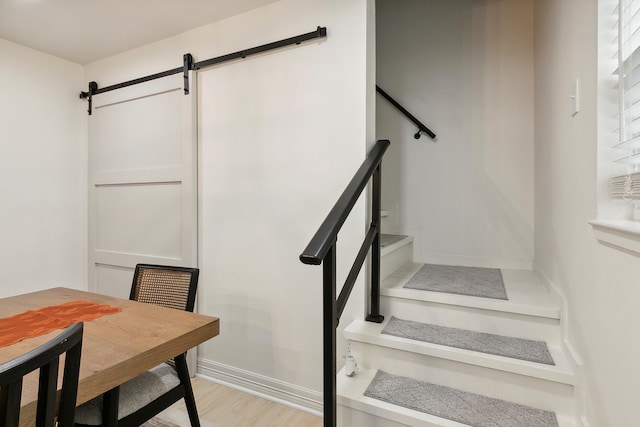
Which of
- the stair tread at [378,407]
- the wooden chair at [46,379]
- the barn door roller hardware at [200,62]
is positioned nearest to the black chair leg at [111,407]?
the wooden chair at [46,379]

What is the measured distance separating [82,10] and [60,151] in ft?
4.29

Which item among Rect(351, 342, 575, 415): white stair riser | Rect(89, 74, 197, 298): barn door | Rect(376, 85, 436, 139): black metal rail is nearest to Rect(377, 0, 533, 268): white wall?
Rect(376, 85, 436, 139): black metal rail

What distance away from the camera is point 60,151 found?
2.88 m

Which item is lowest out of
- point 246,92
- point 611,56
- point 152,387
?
point 152,387

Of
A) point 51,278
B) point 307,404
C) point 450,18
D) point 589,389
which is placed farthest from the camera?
point 51,278

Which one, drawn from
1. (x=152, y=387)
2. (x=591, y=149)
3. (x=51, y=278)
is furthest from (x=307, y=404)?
(x=51, y=278)

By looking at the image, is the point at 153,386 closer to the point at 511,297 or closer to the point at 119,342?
the point at 119,342

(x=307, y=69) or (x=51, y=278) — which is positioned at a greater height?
(x=307, y=69)

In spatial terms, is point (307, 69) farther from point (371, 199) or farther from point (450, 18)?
point (450, 18)

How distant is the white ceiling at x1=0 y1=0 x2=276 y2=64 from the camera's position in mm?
2080

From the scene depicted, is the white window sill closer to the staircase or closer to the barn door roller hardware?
the staircase

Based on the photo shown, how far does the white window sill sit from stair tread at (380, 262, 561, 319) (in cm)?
58

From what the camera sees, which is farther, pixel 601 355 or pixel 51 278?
pixel 51 278

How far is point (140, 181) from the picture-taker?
2.64 m
